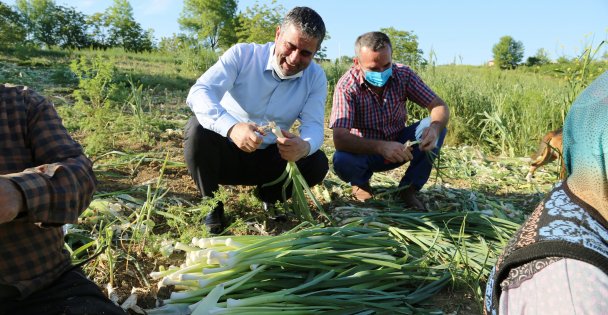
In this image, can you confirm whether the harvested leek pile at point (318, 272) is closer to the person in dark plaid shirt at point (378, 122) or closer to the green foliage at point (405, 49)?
the person in dark plaid shirt at point (378, 122)

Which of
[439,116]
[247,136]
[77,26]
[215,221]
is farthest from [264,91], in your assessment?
[77,26]

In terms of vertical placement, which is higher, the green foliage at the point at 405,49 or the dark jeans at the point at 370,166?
the green foliage at the point at 405,49

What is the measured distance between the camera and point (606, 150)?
0.75 metres

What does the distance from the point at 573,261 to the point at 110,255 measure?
5.73ft

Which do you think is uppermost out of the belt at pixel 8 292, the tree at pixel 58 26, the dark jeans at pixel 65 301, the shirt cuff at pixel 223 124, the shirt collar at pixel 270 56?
the tree at pixel 58 26

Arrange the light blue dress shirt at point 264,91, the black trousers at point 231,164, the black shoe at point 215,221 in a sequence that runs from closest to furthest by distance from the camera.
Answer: the black shoe at point 215,221 < the black trousers at point 231,164 < the light blue dress shirt at point 264,91

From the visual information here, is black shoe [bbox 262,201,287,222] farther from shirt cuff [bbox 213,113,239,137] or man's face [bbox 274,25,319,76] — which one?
man's face [bbox 274,25,319,76]

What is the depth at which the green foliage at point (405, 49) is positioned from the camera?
818 centimetres

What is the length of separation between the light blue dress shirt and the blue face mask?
464 mm

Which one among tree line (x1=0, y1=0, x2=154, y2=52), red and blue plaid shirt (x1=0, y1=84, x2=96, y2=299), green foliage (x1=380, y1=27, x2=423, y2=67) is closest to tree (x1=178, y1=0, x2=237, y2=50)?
tree line (x1=0, y1=0, x2=154, y2=52)

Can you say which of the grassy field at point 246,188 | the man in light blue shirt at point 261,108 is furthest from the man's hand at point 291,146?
the grassy field at point 246,188

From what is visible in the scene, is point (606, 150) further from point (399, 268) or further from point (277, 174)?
point (277, 174)

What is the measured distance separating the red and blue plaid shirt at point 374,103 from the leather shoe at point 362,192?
41cm

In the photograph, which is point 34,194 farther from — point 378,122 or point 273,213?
point 378,122
